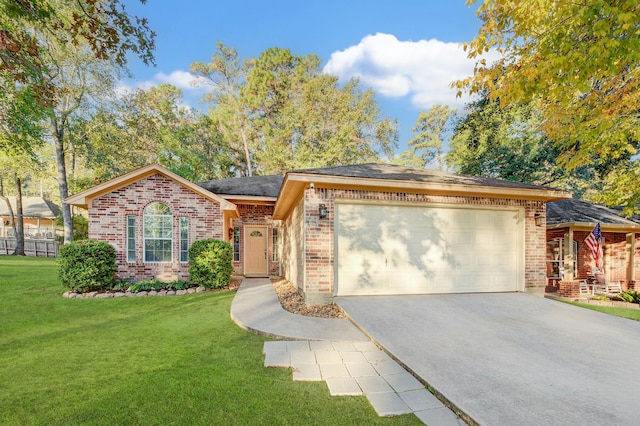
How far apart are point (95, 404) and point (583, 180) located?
25049mm

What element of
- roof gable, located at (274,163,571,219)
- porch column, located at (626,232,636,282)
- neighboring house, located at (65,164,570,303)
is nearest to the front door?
neighboring house, located at (65,164,570,303)

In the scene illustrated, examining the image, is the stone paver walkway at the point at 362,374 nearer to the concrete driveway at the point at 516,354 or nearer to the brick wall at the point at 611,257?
the concrete driveway at the point at 516,354

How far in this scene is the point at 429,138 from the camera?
1180 inches

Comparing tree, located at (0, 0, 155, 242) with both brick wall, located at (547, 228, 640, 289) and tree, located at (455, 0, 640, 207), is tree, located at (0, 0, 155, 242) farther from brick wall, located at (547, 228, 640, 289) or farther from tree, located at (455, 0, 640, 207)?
brick wall, located at (547, 228, 640, 289)

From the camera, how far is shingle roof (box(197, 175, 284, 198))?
1235cm

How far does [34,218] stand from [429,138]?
38.2m

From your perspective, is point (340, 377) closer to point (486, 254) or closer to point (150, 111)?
point (486, 254)

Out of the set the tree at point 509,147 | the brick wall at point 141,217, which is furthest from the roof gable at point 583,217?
the brick wall at point 141,217

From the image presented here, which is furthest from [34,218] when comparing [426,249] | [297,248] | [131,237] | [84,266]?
[426,249]

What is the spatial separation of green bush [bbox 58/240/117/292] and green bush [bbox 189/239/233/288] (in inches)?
91.9

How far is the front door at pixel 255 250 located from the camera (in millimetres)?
12648

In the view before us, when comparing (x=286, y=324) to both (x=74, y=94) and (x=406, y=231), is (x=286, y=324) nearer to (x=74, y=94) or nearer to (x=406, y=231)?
(x=406, y=231)

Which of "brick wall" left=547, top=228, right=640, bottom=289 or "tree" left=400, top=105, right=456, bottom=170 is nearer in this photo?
"brick wall" left=547, top=228, right=640, bottom=289

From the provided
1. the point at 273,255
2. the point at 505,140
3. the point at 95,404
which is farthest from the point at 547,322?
the point at 505,140
